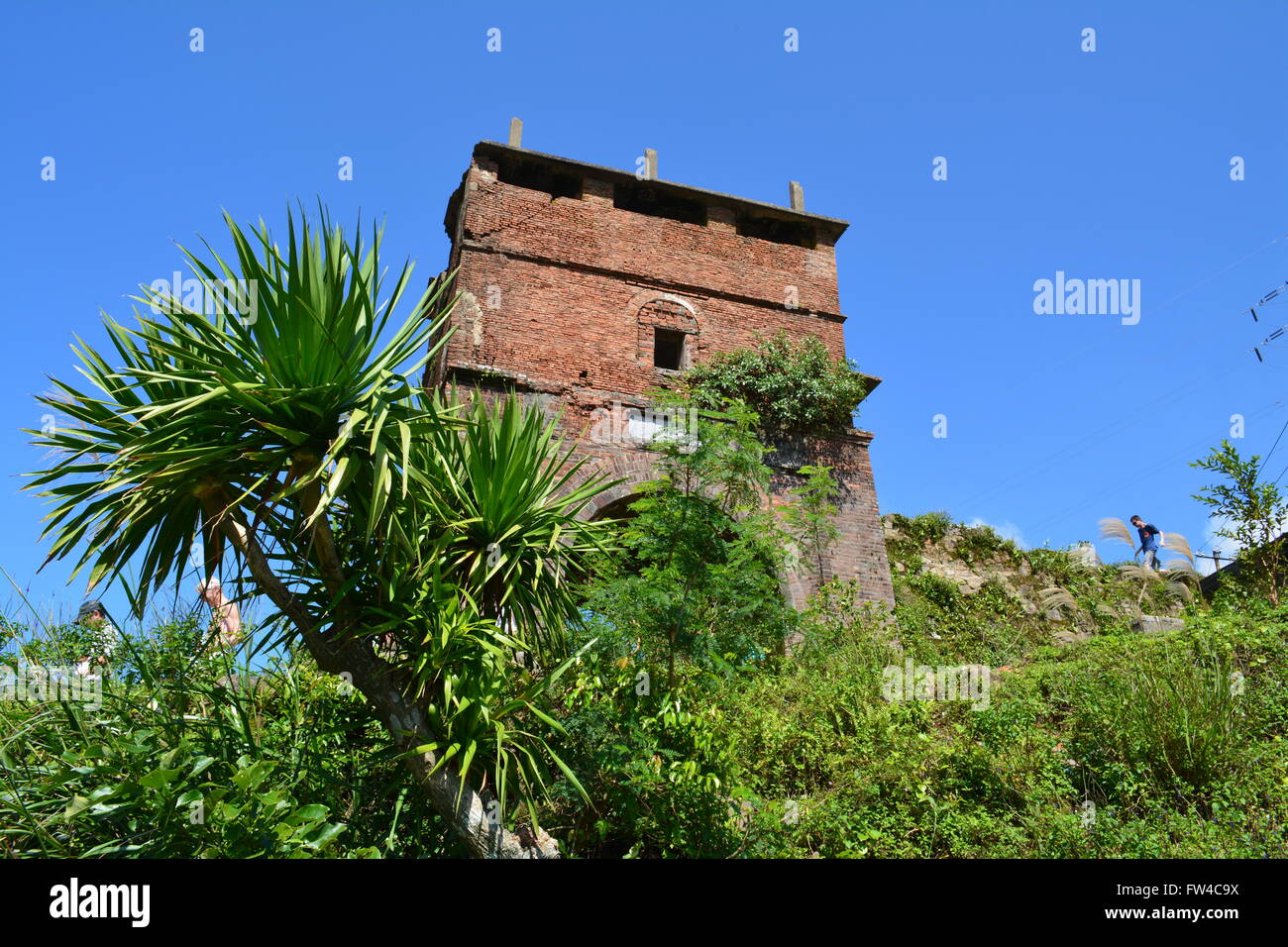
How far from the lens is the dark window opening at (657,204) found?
1575 cm

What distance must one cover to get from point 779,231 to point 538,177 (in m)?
4.45

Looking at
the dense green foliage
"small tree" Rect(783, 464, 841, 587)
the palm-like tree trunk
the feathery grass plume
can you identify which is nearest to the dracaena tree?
the palm-like tree trunk

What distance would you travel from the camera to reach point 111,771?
4.87m

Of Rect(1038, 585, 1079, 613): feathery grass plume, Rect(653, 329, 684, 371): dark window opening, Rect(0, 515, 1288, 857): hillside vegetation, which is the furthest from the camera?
Rect(1038, 585, 1079, 613): feathery grass plume

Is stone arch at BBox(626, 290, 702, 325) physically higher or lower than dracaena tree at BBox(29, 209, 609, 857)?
higher

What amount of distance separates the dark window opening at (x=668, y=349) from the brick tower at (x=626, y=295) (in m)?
0.02

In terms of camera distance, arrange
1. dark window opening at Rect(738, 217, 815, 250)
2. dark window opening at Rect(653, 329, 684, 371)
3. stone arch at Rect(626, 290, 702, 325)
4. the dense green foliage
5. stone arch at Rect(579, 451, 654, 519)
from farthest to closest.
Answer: dark window opening at Rect(738, 217, 815, 250), dark window opening at Rect(653, 329, 684, 371), stone arch at Rect(626, 290, 702, 325), the dense green foliage, stone arch at Rect(579, 451, 654, 519)

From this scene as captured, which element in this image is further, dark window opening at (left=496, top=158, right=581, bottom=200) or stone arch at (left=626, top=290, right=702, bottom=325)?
dark window opening at (left=496, top=158, right=581, bottom=200)

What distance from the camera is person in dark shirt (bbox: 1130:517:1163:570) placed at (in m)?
18.4

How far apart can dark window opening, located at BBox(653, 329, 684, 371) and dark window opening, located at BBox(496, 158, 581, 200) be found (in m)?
2.76

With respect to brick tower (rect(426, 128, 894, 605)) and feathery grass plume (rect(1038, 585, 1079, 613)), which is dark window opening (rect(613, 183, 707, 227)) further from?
feathery grass plume (rect(1038, 585, 1079, 613))

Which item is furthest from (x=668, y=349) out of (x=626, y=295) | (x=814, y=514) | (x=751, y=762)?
(x=751, y=762)

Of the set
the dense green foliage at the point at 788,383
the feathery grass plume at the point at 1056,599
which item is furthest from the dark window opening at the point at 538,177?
the feathery grass plume at the point at 1056,599

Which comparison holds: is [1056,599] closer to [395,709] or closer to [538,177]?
[538,177]
